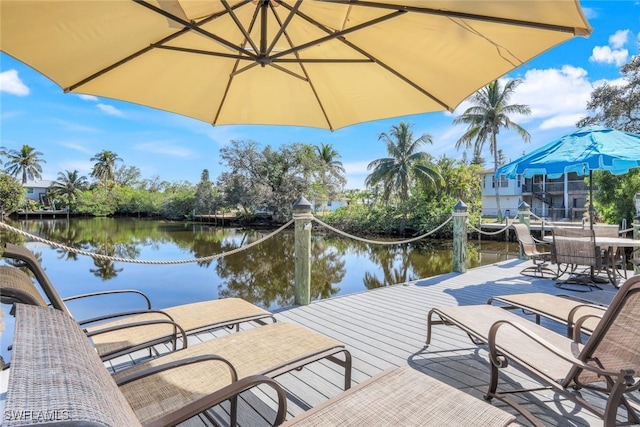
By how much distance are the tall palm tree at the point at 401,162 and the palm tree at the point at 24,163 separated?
4989 cm

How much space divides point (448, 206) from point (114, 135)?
174 feet

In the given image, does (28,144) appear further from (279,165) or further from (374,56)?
(374,56)

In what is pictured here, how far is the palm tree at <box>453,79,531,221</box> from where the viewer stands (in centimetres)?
2150

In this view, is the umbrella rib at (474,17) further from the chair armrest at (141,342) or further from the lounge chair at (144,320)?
the chair armrest at (141,342)

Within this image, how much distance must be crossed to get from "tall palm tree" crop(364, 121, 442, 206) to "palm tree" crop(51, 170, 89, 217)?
147 feet

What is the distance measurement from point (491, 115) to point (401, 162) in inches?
270

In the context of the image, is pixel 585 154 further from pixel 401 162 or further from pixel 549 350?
pixel 401 162

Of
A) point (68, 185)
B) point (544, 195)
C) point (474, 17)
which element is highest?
point (68, 185)

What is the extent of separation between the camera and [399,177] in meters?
21.8

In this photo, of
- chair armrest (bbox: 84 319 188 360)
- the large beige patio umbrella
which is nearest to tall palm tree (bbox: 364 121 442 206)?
the large beige patio umbrella

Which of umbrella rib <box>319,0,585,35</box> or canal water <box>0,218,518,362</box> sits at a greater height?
umbrella rib <box>319,0,585,35</box>

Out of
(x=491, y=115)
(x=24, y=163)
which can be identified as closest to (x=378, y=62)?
(x=491, y=115)

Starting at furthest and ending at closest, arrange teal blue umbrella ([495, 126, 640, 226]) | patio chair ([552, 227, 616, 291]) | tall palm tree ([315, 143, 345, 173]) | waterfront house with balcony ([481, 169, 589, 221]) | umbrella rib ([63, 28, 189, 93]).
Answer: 1. tall palm tree ([315, 143, 345, 173])
2. waterfront house with balcony ([481, 169, 589, 221])
3. patio chair ([552, 227, 616, 291])
4. teal blue umbrella ([495, 126, 640, 226])
5. umbrella rib ([63, 28, 189, 93])

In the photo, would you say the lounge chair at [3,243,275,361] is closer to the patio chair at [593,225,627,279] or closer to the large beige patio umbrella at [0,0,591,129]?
the large beige patio umbrella at [0,0,591,129]
